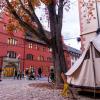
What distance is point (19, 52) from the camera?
49031mm

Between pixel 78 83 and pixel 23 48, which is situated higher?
pixel 23 48

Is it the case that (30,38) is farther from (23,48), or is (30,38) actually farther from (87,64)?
(87,64)

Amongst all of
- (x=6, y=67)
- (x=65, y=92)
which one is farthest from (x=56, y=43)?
(x=6, y=67)

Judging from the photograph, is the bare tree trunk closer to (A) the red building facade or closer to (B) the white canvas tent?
(B) the white canvas tent

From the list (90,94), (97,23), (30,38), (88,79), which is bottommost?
(90,94)

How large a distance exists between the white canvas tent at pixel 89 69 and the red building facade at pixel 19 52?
3157 centimetres

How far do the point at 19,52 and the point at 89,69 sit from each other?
133 ft

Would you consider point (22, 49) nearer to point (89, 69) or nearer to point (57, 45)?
point (57, 45)

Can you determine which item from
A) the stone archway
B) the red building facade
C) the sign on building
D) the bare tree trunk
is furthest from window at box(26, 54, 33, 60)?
the bare tree trunk

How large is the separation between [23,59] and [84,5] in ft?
106

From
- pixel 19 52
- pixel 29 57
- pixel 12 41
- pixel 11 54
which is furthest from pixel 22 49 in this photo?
pixel 11 54

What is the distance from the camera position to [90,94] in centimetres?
984

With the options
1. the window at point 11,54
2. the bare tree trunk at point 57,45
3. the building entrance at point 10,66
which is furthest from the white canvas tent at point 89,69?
the window at point 11,54

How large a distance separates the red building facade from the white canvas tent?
31.6 metres
